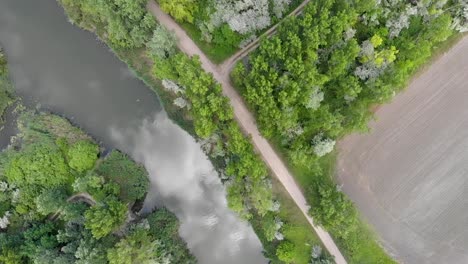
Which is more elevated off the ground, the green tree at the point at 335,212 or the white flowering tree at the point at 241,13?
the white flowering tree at the point at 241,13

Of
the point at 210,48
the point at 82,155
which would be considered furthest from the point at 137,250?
the point at 210,48

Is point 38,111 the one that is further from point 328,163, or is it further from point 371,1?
point 371,1

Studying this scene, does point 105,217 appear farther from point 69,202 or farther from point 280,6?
point 280,6

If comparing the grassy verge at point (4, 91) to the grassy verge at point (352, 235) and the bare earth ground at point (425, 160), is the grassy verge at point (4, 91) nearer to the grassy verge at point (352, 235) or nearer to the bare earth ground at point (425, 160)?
the grassy verge at point (352, 235)

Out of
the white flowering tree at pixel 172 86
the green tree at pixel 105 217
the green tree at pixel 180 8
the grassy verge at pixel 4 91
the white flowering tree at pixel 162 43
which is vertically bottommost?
the green tree at pixel 105 217

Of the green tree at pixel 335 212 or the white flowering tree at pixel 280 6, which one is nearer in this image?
the green tree at pixel 335 212

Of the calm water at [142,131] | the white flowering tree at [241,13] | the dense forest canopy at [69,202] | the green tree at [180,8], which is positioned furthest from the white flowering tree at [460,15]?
the dense forest canopy at [69,202]
